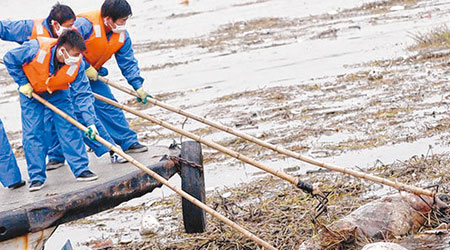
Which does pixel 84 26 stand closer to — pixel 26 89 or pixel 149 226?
pixel 26 89

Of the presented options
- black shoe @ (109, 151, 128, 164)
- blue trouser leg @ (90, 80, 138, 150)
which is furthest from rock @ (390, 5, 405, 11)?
black shoe @ (109, 151, 128, 164)

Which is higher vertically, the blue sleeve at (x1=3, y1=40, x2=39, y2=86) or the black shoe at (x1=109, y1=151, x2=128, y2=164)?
the blue sleeve at (x1=3, y1=40, x2=39, y2=86)

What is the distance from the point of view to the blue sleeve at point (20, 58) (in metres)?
6.54

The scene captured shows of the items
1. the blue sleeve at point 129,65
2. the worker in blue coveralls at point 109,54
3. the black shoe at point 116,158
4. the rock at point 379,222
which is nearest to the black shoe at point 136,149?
the worker in blue coveralls at point 109,54

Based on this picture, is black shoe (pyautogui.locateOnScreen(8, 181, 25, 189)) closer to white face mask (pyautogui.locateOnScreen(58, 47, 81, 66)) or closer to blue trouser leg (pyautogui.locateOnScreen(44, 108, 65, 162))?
blue trouser leg (pyautogui.locateOnScreen(44, 108, 65, 162))

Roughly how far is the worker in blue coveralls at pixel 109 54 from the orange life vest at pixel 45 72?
2.47 feet

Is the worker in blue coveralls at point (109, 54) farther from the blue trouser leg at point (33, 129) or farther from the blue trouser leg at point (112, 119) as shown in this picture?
the blue trouser leg at point (33, 129)

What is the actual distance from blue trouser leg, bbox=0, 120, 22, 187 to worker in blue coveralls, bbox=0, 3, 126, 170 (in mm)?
344

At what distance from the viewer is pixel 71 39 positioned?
6516mm

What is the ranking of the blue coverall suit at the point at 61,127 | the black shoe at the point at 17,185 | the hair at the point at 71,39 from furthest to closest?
the black shoe at the point at 17,185
the blue coverall suit at the point at 61,127
the hair at the point at 71,39

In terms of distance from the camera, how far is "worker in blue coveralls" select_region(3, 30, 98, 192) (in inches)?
258

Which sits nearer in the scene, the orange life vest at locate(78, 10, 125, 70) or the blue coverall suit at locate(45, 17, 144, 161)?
the orange life vest at locate(78, 10, 125, 70)

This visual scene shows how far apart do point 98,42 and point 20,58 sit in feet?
3.58

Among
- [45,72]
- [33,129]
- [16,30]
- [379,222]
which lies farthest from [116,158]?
[379,222]
